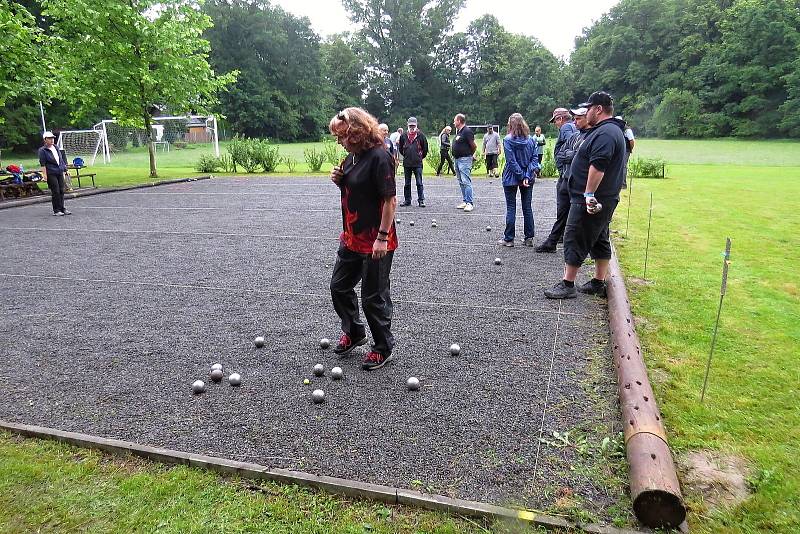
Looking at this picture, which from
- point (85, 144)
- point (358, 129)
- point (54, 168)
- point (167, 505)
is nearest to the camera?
point (167, 505)

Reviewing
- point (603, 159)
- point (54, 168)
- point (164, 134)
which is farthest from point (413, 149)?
point (164, 134)

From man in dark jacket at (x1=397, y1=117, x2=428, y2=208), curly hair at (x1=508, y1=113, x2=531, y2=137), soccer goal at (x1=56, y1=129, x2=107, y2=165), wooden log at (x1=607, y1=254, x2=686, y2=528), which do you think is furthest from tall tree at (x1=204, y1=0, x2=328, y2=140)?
wooden log at (x1=607, y1=254, x2=686, y2=528)

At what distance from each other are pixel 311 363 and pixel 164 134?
48.5m

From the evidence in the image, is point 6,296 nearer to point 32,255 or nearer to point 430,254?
point 32,255

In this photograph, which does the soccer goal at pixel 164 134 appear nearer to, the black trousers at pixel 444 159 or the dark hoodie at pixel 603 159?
the black trousers at pixel 444 159

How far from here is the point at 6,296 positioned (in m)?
6.68

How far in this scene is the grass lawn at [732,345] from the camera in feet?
9.64

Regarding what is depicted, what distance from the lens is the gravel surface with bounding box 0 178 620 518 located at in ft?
10.6

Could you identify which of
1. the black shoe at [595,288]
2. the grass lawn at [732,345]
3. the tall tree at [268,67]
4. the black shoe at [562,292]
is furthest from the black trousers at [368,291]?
the tall tree at [268,67]

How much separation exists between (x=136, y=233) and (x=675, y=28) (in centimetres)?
6813

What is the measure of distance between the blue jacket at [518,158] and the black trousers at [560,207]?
0.53 metres

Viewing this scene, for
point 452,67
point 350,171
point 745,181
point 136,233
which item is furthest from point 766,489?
point 452,67

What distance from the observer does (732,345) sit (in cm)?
473

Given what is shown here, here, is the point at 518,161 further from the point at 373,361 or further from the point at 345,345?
the point at 373,361
